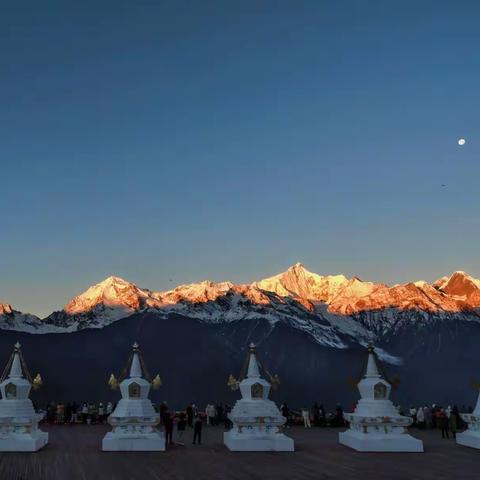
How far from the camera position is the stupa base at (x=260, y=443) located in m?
27.8

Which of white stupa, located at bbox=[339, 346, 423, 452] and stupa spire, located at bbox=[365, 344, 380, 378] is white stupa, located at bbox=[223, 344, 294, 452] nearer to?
white stupa, located at bbox=[339, 346, 423, 452]

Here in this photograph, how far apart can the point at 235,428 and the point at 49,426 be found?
19.1 metres

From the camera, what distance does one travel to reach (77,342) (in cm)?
18525

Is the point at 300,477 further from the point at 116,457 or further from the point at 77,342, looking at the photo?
the point at 77,342

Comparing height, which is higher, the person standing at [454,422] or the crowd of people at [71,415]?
the person standing at [454,422]

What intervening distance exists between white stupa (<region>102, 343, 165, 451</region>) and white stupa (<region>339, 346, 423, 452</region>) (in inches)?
351

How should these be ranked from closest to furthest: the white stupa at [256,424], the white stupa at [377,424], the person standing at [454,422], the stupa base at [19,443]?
the stupa base at [19,443] < the white stupa at [377,424] < the white stupa at [256,424] < the person standing at [454,422]

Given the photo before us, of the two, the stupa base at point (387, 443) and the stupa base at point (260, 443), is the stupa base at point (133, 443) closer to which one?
the stupa base at point (260, 443)

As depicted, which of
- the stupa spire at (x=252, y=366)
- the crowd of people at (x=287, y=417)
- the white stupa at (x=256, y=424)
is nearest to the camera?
the white stupa at (x=256, y=424)

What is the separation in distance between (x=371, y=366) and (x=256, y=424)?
261 inches

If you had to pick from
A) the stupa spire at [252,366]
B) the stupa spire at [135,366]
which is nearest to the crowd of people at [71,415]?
the stupa spire at [135,366]

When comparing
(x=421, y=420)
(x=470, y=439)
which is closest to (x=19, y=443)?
(x=470, y=439)

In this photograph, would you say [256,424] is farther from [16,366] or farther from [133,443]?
[16,366]

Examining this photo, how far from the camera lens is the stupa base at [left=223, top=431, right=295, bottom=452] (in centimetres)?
2779
